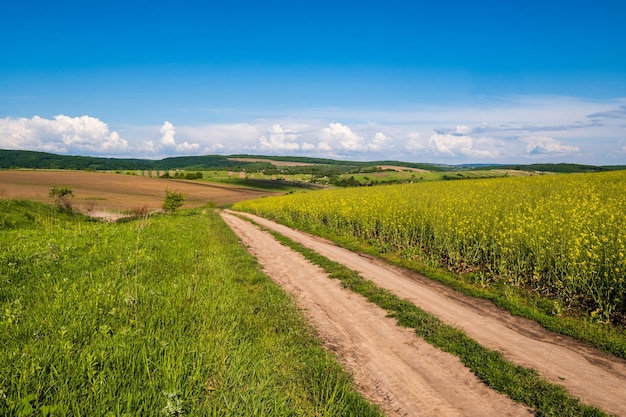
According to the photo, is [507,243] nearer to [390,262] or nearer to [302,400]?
[390,262]

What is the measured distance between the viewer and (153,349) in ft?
18.5

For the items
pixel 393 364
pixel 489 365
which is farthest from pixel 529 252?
pixel 393 364

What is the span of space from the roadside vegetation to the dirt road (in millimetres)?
897

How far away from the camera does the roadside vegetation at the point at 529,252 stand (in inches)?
368

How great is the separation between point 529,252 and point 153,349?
12.2 metres

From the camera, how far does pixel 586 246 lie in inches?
444

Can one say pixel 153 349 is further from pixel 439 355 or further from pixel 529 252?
pixel 529 252

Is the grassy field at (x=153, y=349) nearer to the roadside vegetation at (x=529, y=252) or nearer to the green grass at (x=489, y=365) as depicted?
the green grass at (x=489, y=365)

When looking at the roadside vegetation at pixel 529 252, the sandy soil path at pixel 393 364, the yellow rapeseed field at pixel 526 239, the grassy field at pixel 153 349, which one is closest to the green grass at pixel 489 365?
the sandy soil path at pixel 393 364

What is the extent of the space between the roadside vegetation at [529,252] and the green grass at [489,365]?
2.60 m

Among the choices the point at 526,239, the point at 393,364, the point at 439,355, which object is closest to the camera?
the point at 393,364

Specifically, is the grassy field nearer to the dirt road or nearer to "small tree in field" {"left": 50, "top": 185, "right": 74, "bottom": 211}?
→ the dirt road

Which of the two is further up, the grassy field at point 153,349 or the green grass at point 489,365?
the grassy field at point 153,349

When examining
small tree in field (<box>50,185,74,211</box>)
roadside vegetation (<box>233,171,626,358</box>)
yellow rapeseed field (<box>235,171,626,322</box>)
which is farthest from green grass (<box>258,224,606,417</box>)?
small tree in field (<box>50,185,74,211</box>)
